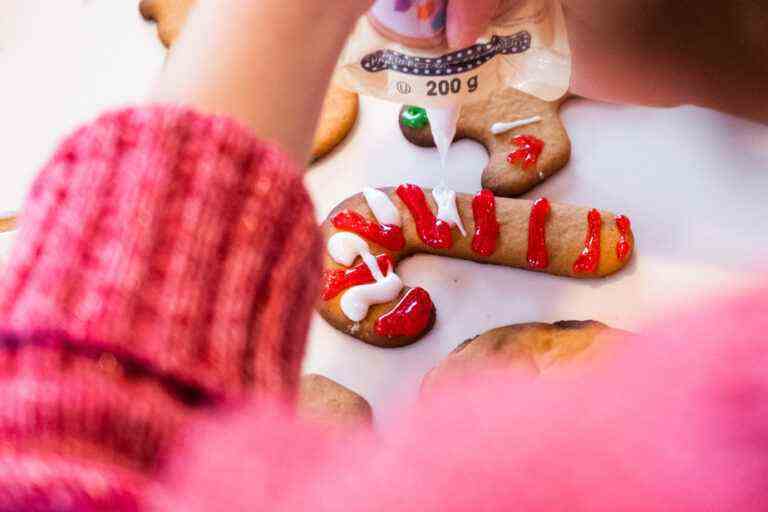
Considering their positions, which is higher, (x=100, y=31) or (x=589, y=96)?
(x=100, y=31)

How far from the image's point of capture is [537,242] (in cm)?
76

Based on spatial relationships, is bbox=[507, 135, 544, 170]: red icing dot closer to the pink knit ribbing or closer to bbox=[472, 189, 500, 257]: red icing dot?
bbox=[472, 189, 500, 257]: red icing dot

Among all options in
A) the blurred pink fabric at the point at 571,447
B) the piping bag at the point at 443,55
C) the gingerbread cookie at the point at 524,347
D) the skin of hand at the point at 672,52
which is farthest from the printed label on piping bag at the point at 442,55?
the blurred pink fabric at the point at 571,447

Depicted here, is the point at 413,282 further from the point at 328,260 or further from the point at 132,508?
the point at 132,508

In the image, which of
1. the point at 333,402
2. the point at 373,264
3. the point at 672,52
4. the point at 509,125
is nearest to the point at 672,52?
the point at 672,52

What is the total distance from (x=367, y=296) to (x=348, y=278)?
1.2 inches

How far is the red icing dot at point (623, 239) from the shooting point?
29.4 inches

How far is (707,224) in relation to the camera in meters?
0.77

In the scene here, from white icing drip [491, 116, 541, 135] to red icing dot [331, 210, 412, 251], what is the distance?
0.17 metres

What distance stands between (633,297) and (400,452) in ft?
2.03

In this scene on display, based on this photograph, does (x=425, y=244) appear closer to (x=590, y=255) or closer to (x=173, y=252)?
(x=590, y=255)

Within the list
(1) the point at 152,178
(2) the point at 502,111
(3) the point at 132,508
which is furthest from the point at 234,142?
(2) the point at 502,111

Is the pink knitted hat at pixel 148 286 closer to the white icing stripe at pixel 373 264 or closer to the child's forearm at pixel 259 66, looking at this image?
the child's forearm at pixel 259 66

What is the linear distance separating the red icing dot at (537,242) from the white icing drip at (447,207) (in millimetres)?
69
